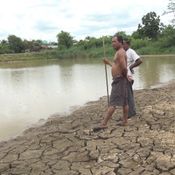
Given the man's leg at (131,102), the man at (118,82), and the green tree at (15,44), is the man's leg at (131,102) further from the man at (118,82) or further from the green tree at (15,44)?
the green tree at (15,44)

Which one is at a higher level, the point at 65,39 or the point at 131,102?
the point at 65,39

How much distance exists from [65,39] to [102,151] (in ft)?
230

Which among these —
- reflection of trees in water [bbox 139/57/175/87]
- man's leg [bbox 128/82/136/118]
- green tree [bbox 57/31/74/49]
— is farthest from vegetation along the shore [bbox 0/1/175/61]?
man's leg [bbox 128/82/136/118]

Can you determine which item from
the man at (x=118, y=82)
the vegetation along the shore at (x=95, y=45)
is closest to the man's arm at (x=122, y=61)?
the man at (x=118, y=82)

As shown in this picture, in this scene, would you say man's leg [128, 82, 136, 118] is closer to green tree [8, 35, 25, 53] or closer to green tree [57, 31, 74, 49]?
green tree [57, 31, 74, 49]

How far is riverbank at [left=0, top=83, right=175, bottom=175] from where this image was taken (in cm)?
505

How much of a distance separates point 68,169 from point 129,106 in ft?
8.13

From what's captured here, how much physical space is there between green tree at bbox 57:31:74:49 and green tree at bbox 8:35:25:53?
25.7 ft

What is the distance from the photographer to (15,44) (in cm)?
7688

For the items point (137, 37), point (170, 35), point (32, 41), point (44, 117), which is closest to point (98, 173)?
point (44, 117)

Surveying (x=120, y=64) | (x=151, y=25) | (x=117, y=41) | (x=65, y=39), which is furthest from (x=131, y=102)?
(x=65, y=39)

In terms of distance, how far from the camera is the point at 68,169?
204 inches

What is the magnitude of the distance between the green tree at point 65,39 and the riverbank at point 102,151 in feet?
217

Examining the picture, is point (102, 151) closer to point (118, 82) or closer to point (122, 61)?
point (118, 82)
